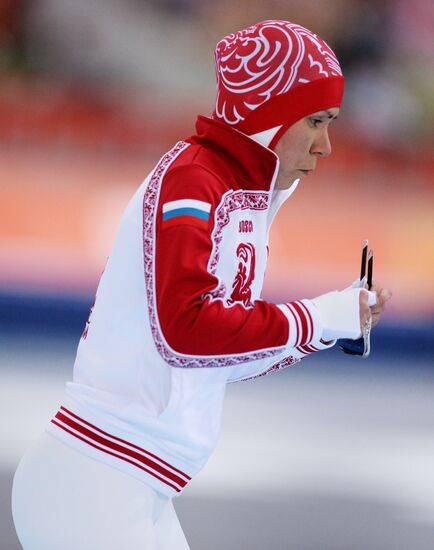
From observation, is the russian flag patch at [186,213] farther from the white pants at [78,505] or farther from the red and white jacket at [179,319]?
the white pants at [78,505]

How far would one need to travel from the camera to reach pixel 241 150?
1902 mm

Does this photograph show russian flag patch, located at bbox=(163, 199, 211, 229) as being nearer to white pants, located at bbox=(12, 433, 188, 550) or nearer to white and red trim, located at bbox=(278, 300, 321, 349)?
white and red trim, located at bbox=(278, 300, 321, 349)

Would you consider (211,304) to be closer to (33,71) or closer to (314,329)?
(314,329)

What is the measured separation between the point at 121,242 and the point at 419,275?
4.74 metres

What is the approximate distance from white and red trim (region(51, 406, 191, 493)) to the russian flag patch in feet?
1.25

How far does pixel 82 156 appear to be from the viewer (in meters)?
6.45

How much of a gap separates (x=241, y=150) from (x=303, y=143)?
143 mm

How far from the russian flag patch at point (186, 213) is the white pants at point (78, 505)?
0.44 metres

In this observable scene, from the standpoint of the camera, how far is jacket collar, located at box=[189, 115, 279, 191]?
6.24 ft

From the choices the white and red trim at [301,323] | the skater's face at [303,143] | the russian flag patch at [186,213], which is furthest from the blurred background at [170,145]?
the russian flag patch at [186,213]

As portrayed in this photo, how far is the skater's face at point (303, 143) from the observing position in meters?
1.98

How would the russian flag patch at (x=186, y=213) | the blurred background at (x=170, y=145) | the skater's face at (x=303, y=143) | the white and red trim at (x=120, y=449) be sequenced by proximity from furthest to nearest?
the blurred background at (x=170, y=145) → the skater's face at (x=303, y=143) → the white and red trim at (x=120, y=449) → the russian flag patch at (x=186, y=213)

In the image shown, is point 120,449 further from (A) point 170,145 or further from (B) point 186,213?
(A) point 170,145

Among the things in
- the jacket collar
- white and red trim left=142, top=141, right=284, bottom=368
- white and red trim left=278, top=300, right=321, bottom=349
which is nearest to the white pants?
white and red trim left=142, top=141, right=284, bottom=368
